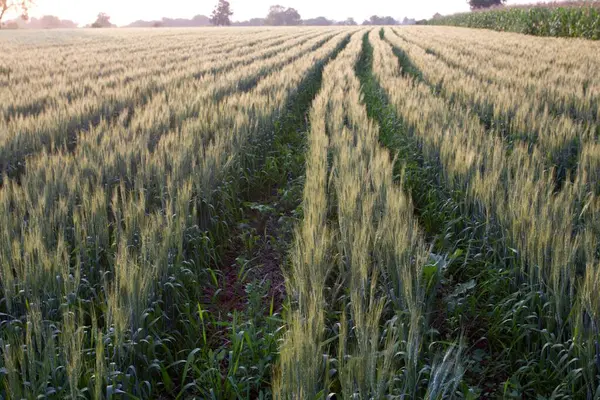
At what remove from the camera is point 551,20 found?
82.1 feet

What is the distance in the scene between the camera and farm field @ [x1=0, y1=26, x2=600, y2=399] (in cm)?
198

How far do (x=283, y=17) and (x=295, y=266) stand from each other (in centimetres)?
12177

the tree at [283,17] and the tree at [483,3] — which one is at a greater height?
the tree at [283,17]

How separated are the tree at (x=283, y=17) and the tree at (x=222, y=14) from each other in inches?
562

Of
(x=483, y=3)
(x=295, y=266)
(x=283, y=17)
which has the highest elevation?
(x=283, y=17)

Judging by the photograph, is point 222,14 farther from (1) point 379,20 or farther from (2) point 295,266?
(2) point 295,266

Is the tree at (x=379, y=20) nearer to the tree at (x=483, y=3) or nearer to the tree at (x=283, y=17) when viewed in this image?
the tree at (x=283, y=17)

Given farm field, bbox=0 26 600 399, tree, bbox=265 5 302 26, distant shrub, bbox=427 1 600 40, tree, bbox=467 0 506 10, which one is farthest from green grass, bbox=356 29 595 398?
tree, bbox=265 5 302 26

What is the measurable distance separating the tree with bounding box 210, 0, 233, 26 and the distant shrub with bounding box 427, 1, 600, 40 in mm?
75040

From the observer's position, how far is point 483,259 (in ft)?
11.0

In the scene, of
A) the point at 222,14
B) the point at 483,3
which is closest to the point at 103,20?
the point at 222,14

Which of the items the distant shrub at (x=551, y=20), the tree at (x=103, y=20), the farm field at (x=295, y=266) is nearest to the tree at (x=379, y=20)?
the tree at (x=103, y=20)

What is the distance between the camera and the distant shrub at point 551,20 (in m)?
21.1

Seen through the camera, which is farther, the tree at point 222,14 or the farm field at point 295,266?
the tree at point 222,14
